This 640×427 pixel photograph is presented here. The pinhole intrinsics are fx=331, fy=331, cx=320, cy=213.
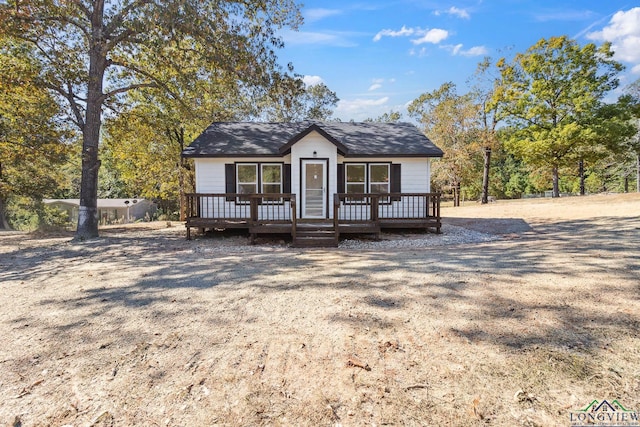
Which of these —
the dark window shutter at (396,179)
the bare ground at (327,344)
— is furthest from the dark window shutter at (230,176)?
the bare ground at (327,344)

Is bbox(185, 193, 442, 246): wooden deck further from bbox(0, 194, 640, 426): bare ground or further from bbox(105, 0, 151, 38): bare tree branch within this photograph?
bbox(105, 0, 151, 38): bare tree branch

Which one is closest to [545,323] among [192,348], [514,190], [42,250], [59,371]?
[192,348]

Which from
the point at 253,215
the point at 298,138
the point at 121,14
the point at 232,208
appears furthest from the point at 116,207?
the point at 298,138

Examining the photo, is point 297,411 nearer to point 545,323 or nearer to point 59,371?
point 59,371

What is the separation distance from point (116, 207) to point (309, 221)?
86.9 ft

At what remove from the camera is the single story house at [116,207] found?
96.2 ft

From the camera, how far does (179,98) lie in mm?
11562

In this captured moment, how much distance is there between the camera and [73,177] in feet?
108

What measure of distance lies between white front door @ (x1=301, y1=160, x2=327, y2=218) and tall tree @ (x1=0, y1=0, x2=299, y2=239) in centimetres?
353

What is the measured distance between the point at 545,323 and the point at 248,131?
12528 mm

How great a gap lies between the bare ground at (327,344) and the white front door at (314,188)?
614cm

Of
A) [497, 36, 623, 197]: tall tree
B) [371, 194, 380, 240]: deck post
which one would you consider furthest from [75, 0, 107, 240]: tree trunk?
[497, 36, 623, 197]: tall tree

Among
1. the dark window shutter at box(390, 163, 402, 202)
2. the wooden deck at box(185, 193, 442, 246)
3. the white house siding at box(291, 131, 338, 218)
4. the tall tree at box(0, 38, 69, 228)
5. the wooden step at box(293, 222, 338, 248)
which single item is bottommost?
the wooden step at box(293, 222, 338, 248)

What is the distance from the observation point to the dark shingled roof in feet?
38.3
